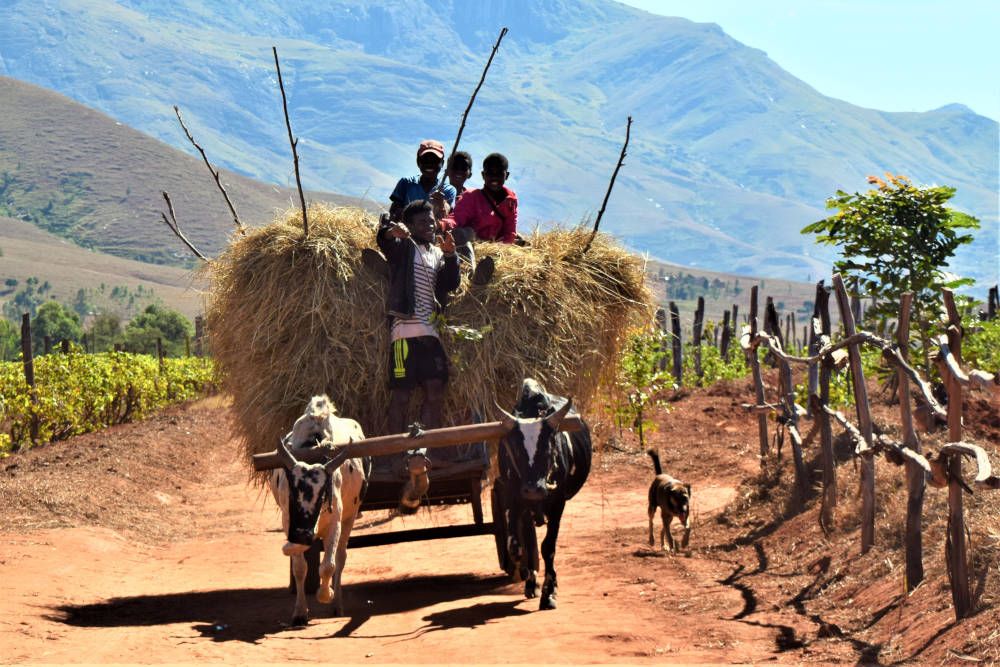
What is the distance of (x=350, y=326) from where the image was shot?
8977mm

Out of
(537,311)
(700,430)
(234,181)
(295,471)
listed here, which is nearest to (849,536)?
(537,311)

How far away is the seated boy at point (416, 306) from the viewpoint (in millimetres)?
8844

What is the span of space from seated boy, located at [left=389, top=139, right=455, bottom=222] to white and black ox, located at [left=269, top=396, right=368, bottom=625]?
1968 mm

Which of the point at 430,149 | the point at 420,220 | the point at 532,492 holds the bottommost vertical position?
the point at 532,492

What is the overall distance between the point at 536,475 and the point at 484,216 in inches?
107

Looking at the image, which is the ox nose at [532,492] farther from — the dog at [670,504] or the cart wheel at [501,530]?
the dog at [670,504]

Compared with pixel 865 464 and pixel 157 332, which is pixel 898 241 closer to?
pixel 865 464

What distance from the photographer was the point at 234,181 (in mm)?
184625

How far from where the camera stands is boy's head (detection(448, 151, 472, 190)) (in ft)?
34.1

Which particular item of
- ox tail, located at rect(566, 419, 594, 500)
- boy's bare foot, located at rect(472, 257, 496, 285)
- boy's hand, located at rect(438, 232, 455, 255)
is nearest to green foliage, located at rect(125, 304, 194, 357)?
boy's hand, located at rect(438, 232, 455, 255)

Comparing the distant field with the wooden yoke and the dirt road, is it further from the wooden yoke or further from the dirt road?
the wooden yoke

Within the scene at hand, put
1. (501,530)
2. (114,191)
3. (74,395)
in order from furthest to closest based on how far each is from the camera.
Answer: (114,191) → (74,395) → (501,530)

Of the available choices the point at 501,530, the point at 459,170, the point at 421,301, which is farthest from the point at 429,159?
the point at 501,530

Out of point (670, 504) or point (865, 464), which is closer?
point (865, 464)
